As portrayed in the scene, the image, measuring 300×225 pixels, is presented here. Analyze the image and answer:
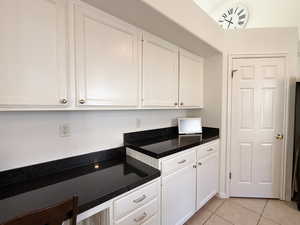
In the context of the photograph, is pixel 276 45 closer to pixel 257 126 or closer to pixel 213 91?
pixel 213 91

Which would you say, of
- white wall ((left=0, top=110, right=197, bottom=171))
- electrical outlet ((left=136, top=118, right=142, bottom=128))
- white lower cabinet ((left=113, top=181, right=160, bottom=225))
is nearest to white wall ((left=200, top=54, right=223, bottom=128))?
electrical outlet ((left=136, top=118, right=142, bottom=128))

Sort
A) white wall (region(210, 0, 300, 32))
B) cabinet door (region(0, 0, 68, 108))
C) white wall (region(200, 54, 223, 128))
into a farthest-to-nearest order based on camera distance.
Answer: white wall (region(210, 0, 300, 32)) < white wall (region(200, 54, 223, 128)) < cabinet door (region(0, 0, 68, 108))

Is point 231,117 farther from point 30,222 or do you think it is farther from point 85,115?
point 30,222

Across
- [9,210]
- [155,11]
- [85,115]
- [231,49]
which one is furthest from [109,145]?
[231,49]

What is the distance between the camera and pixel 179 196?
1.62m

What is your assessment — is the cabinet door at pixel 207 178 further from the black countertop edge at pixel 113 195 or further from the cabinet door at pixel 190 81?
the black countertop edge at pixel 113 195

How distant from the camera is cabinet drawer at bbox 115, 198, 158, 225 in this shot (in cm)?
110

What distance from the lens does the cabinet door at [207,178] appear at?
1910 mm

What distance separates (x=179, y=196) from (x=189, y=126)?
102 cm

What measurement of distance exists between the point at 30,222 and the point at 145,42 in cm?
155

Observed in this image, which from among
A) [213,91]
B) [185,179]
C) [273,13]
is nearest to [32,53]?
[185,179]

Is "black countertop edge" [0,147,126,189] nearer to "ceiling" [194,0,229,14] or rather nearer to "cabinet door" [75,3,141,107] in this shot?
"cabinet door" [75,3,141,107]

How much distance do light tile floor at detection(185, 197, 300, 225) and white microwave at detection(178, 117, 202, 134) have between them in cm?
104

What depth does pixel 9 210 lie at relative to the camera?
0.80 m
